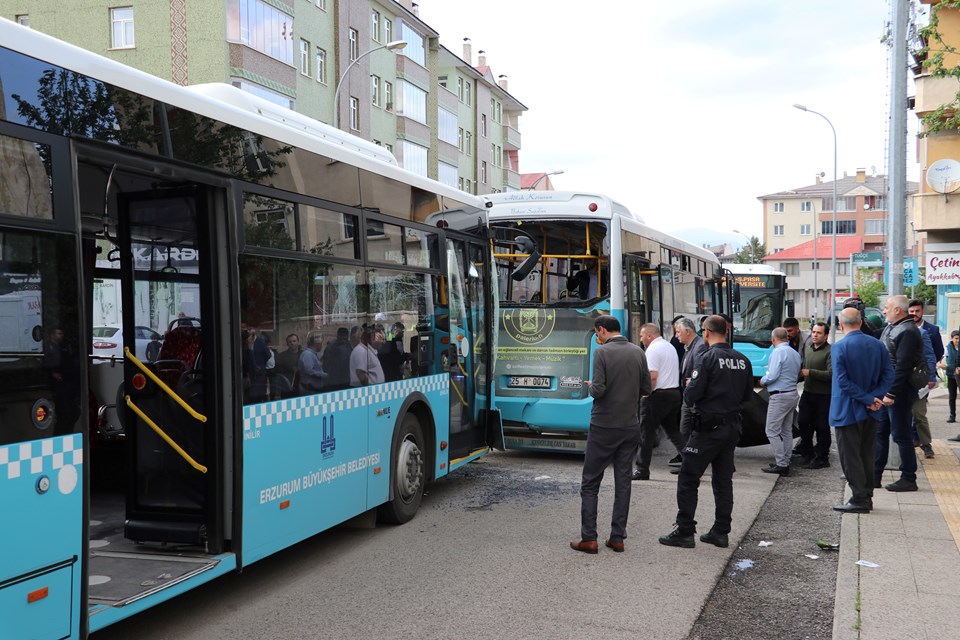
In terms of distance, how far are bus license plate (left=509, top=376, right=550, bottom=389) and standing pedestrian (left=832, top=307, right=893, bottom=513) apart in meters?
4.19

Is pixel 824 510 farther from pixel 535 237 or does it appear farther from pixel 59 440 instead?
pixel 59 440

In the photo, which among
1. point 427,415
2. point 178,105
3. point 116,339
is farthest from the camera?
point 427,415

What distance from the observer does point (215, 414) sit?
18.6ft

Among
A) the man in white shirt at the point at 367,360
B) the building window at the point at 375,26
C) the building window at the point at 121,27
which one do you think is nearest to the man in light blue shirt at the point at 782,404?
the man in white shirt at the point at 367,360

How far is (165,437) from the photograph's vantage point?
5789mm

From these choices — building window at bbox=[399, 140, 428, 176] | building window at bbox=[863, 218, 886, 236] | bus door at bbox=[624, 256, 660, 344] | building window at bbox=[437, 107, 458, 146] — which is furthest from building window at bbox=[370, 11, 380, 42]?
building window at bbox=[863, 218, 886, 236]

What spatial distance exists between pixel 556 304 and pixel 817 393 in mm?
3439

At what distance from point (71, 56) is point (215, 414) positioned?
2.25m

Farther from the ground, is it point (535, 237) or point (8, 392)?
point (535, 237)

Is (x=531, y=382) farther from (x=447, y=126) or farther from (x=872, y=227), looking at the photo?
(x=872, y=227)

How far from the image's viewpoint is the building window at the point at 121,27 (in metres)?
28.6

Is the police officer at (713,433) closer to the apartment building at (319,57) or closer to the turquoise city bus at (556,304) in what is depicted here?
the turquoise city bus at (556,304)

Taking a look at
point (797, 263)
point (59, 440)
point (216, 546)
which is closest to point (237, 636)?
point (216, 546)

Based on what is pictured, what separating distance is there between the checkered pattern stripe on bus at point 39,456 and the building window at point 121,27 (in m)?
27.5
